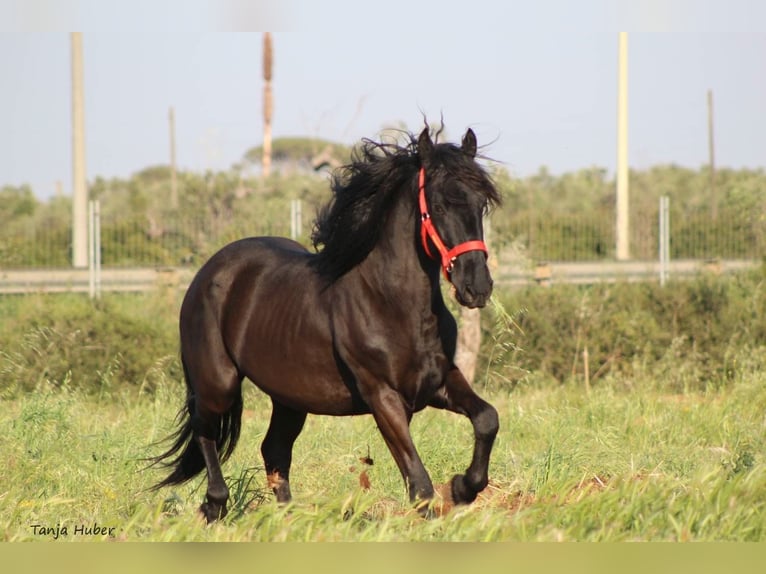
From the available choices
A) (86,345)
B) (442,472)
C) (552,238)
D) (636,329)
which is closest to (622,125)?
(552,238)

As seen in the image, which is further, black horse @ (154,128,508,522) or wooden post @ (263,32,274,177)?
wooden post @ (263,32,274,177)

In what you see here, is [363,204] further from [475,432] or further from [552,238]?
[552,238]

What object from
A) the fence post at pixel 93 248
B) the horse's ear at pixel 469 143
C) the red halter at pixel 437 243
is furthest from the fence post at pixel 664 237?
the red halter at pixel 437 243

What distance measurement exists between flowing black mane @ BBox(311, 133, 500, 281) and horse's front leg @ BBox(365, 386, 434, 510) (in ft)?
2.66

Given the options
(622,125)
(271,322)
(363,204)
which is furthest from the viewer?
(622,125)

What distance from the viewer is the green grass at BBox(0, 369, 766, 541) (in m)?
4.79

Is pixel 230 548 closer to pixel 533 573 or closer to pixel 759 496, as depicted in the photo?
pixel 533 573

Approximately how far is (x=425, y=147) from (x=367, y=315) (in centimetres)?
94

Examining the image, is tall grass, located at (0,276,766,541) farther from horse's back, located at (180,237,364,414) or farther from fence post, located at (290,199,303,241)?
fence post, located at (290,199,303,241)

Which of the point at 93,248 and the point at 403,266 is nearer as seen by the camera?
the point at 403,266

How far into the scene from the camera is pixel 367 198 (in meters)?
6.27

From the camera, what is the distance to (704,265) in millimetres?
16172

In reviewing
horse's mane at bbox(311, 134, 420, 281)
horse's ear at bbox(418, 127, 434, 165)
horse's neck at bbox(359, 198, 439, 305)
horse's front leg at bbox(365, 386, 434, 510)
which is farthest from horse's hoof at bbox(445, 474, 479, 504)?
horse's ear at bbox(418, 127, 434, 165)

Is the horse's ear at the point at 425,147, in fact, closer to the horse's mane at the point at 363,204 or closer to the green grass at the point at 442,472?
the horse's mane at the point at 363,204
